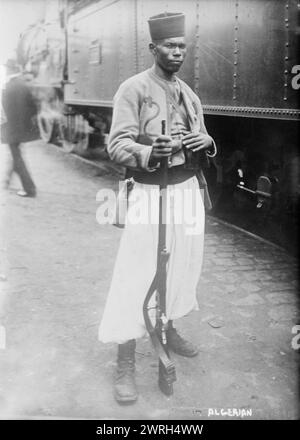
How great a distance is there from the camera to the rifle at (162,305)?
2688 millimetres

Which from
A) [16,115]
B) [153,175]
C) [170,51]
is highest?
[170,51]

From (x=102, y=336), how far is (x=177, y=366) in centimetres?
54

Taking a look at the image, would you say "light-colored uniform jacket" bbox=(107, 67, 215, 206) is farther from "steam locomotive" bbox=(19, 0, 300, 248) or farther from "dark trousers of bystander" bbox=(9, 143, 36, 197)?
"dark trousers of bystander" bbox=(9, 143, 36, 197)

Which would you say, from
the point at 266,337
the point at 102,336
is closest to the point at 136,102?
the point at 102,336

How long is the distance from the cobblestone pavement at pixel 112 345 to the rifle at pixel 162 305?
0.12m

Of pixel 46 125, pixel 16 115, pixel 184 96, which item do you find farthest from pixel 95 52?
pixel 184 96

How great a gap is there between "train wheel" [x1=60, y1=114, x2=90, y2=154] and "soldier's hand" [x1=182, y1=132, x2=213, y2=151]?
27.4 ft

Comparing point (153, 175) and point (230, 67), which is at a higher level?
point (230, 67)

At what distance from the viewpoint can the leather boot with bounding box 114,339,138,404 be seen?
2.74 m

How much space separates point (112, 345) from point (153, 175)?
1229 millimetres

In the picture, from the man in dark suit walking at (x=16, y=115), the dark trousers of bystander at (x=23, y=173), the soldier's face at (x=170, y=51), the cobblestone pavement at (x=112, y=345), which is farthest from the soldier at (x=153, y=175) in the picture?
the man in dark suit walking at (x=16, y=115)

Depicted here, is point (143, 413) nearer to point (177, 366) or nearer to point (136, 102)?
point (177, 366)

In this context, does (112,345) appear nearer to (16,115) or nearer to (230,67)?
(230,67)

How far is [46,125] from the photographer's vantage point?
13.0 meters
